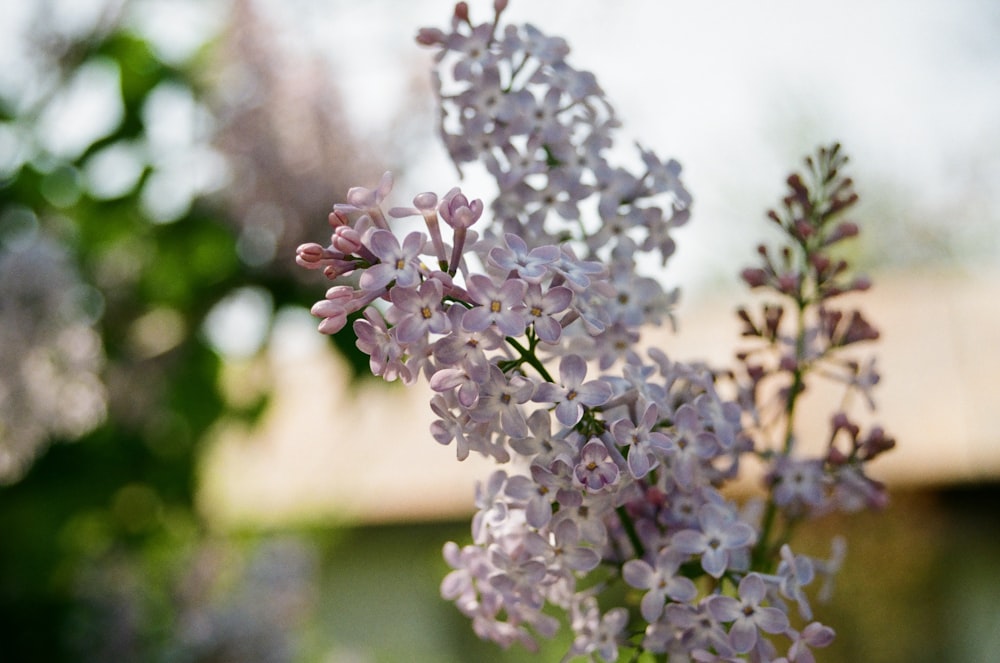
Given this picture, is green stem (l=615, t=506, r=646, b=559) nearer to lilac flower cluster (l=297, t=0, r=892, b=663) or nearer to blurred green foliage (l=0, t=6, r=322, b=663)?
lilac flower cluster (l=297, t=0, r=892, b=663)

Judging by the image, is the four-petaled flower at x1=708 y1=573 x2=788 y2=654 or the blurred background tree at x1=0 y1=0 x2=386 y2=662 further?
the blurred background tree at x1=0 y1=0 x2=386 y2=662

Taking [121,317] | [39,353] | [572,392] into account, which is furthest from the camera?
[121,317]

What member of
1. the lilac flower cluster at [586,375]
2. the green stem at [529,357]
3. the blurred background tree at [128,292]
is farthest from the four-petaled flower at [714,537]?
the blurred background tree at [128,292]

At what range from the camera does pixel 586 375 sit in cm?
54

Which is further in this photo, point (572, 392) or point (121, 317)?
point (121, 317)

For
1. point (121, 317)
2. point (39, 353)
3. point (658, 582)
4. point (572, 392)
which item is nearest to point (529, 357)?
point (572, 392)

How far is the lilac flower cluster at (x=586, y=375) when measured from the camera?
502mm

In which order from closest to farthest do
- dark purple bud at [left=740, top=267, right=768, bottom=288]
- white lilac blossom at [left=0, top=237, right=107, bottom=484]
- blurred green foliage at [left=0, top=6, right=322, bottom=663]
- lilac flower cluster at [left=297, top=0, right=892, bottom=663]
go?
lilac flower cluster at [left=297, top=0, right=892, bottom=663] → dark purple bud at [left=740, top=267, right=768, bottom=288] → white lilac blossom at [left=0, top=237, right=107, bottom=484] → blurred green foliage at [left=0, top=6, right=322, bottom=663]

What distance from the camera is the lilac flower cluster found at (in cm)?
50

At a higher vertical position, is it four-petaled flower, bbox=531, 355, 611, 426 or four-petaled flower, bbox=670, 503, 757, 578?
four-petaled flower, bbox=531, 355, 611, 426

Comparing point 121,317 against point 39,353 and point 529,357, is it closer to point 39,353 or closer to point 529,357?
point 39,353

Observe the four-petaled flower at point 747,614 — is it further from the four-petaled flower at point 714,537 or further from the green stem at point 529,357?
the green stem at point 529,357

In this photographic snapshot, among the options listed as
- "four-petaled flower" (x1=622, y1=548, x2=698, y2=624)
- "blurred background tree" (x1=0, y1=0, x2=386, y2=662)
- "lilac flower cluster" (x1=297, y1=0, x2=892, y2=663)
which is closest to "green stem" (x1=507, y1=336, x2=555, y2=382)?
"lilac flower cluster" (x1=297, y1=0, x2=892, y2=663)

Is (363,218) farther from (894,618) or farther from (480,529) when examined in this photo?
(894,618)
